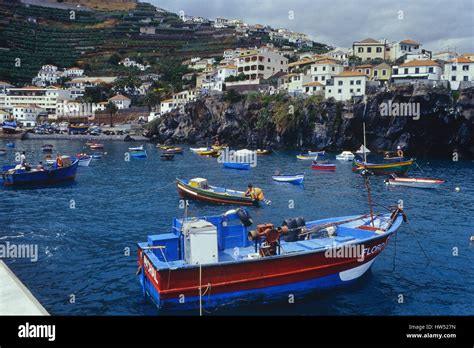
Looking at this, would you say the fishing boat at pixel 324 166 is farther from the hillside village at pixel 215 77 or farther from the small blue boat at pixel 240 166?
the hillside village at pixel 215 77

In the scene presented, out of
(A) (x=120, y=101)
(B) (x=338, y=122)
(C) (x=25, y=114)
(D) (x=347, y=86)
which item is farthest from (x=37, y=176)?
(C) (x=25, y=114)

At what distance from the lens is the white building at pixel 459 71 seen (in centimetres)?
7338

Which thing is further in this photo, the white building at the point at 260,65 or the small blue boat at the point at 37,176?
the white building at the point at 260,65

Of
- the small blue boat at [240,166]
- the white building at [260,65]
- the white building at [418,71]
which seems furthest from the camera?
the white building at [260,65]

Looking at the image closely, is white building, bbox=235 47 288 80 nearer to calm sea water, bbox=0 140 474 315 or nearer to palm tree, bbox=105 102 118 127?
palm tree, bbox=105 102 118 127

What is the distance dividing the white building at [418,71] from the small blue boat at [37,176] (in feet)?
197

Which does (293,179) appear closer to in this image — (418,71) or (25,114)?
(418,71)

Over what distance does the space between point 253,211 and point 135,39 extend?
174212 millimetres

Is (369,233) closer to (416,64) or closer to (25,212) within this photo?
(25,212)

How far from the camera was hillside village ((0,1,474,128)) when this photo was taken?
3115 inches

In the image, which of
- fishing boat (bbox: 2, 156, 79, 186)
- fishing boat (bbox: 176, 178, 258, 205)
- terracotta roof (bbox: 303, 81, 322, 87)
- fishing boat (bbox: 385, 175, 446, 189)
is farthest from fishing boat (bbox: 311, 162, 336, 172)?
terracotta roof (bbox: 303, 81, 322, 87)

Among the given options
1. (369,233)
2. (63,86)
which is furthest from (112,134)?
(369,233)

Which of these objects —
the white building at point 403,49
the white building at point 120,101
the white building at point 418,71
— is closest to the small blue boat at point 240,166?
the white building at point 418,71

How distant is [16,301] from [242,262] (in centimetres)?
672
